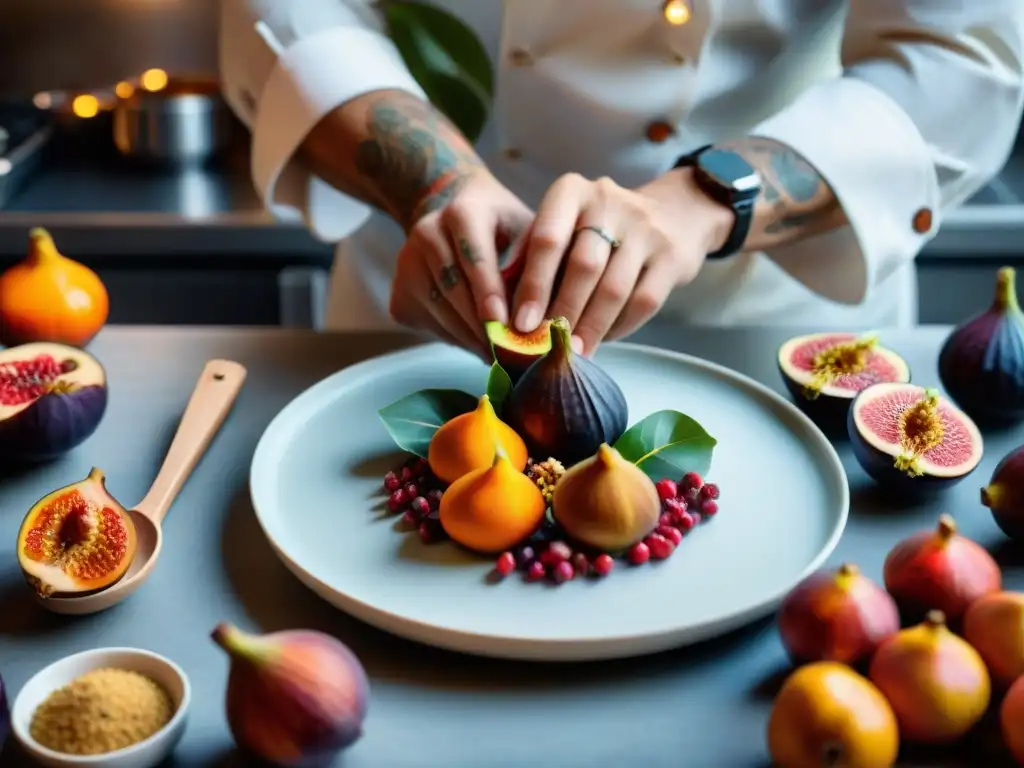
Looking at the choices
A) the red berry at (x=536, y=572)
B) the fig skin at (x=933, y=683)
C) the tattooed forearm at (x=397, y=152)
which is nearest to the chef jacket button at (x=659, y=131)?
the tattooed forearm at (x=397, y=152)

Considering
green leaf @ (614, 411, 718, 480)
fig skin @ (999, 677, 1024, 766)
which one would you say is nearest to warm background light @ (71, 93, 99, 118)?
green leaf @ (614, 411, 718, 480)

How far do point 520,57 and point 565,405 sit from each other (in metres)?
0.55

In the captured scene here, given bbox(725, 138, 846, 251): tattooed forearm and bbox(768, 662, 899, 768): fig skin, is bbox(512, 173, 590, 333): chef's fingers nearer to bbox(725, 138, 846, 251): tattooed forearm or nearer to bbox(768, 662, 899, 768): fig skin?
bbox(725, 138, 846, 251): tattooed forearm

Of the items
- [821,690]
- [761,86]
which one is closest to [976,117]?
[761,86]

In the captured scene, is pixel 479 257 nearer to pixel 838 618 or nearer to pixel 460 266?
pixel 460 266

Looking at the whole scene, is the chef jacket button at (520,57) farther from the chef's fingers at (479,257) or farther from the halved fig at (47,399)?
the halved fig at (47,399)

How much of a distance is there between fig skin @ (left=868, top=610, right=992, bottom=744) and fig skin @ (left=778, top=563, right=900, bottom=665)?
0.03 m

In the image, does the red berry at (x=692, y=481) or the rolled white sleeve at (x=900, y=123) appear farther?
the rolled white sleeve at (x=900, y=123)

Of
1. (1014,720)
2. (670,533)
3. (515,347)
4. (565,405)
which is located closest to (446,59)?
(515,347)

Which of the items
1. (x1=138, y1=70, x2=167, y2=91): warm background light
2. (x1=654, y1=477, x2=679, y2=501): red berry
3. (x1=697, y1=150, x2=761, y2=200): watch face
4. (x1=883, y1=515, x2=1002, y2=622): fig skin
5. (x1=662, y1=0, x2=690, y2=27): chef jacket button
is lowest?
(x1=138, y1=70, x2=167, y2=91): warm background light

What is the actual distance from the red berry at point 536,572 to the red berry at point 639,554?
0.20 ft

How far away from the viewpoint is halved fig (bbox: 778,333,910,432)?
39.0 inches

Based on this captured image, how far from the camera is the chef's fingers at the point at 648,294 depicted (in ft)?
3.23

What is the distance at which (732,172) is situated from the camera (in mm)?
1077
